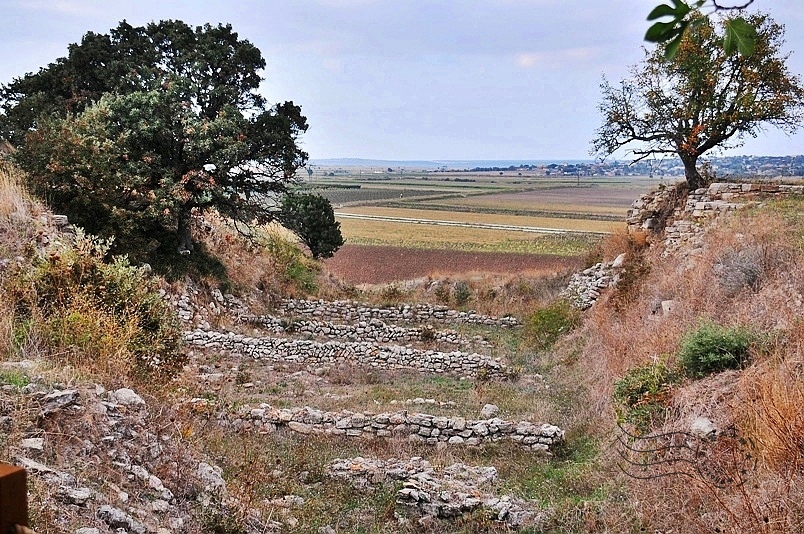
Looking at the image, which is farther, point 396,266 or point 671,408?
point 396,266

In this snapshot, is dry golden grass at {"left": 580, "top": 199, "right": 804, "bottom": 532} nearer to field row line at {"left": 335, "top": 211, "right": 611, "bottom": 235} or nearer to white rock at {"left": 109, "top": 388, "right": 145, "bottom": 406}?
white rock at {"left": 109, "top": 388, "right": 145, "bottom": 406}

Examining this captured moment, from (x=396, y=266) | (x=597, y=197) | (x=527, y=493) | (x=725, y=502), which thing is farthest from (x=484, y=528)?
(x=597, y=197)

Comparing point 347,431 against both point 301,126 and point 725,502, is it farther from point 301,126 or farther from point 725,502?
point 301,126

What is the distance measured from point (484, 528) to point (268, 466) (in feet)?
9.29

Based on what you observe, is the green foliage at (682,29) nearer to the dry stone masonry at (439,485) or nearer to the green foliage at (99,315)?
the dry stone masonry at (439,485)

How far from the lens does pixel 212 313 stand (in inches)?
641

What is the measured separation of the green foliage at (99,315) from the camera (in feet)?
22.3

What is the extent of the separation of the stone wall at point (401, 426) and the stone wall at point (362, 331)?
7132 mm

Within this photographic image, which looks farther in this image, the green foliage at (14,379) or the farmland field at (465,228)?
the farmland field at (465,228)

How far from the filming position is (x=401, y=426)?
8.60m

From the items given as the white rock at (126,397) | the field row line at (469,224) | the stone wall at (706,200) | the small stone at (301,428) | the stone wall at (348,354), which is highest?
the stone wall at (706,200)

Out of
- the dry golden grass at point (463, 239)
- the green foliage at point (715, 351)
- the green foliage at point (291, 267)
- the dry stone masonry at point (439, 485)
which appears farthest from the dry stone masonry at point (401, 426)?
the dry golden grass at point (463, 239)

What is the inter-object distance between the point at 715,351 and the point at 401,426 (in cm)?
443

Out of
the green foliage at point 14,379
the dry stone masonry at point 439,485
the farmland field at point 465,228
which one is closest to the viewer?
the green foliage at point 14,379
